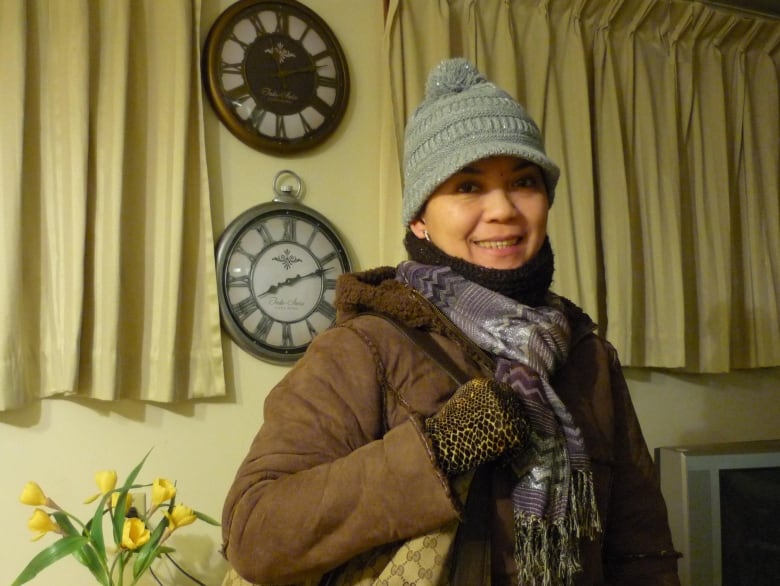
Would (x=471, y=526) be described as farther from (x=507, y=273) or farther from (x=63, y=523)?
(x=63, y=523)

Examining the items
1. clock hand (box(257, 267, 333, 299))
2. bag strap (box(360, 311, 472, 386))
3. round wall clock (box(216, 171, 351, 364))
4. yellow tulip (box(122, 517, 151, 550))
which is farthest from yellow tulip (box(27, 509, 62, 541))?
bag strap (box(360, 311, 472, 386))

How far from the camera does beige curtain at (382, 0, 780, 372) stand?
1.78 metres

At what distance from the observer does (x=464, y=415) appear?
2.09ft

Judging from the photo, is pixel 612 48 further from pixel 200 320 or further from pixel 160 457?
pixel 160 457

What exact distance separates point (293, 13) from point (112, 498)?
1.24 m

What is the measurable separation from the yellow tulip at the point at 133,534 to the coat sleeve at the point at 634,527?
2.70 feet

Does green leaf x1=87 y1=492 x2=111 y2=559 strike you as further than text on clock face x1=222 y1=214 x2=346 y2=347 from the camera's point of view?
No

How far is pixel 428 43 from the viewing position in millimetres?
1697

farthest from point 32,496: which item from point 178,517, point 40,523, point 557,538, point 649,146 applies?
point 649,146

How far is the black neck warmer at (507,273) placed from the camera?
2.72 ft

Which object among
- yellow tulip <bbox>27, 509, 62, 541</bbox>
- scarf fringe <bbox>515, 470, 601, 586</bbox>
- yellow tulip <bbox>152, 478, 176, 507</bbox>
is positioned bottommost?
yellow tulip <bbox>27, 509, 62, 541</bbox>

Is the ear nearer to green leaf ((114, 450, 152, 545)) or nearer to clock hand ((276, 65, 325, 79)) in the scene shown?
green leaf ((114, 450, 152, 545))

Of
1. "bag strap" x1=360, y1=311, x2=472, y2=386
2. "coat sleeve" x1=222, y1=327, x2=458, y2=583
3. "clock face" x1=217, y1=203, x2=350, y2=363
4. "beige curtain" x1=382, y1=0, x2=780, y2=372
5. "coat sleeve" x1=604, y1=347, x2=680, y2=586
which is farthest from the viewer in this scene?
"beige curtain" x1=382, y1=0, x2=780, y2=372

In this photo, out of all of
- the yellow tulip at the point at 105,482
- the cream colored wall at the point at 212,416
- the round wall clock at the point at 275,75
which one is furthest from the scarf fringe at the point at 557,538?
the round wall clock at the point at 275,75
